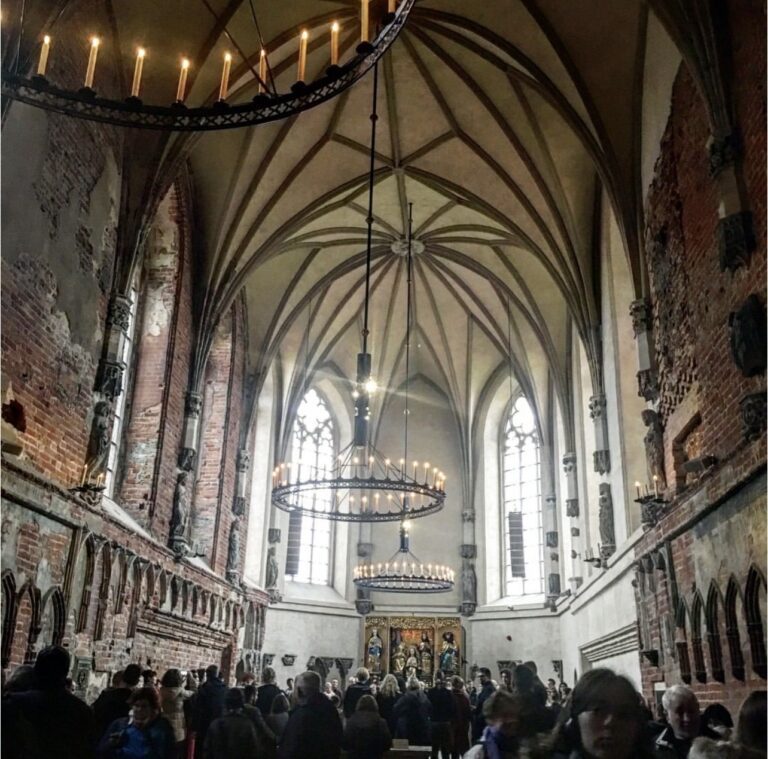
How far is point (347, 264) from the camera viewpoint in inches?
787

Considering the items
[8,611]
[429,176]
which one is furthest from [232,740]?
[429,176]

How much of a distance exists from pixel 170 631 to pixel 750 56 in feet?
40.1

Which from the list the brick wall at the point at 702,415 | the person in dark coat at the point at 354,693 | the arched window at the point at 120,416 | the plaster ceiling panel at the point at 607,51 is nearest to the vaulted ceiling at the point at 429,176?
the plaster ceiling panel at the point at 607,51

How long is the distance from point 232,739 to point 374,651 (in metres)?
17.4

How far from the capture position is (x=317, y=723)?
618cm

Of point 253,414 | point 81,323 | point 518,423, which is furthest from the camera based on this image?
point 518,423

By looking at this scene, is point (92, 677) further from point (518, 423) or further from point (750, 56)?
point (518, 423)

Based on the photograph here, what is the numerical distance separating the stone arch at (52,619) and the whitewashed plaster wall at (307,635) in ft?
37.0

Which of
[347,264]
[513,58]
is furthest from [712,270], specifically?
[347,264]

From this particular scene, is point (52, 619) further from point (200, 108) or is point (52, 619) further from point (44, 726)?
point (200, 108)

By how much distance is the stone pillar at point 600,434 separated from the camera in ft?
47.5

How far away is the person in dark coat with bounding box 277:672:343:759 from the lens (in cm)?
611

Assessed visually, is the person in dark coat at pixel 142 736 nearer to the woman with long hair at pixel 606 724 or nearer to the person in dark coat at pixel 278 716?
the person in dark coat at pixel 278 716

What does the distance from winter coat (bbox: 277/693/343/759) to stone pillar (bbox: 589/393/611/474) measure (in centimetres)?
933
